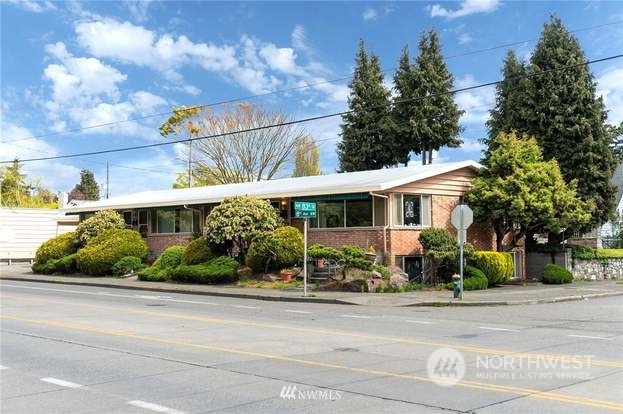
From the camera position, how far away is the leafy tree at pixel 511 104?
36.3 meters

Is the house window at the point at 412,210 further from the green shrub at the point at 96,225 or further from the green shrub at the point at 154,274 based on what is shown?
the green shrub at the point at 96,225

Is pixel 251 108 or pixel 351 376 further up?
pixel 251 108

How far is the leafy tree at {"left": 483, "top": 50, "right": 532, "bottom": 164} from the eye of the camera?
119 feet

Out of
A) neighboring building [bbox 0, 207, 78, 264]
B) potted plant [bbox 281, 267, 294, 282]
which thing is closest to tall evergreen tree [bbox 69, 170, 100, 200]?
neighboring building [bbox 0, 207, 78, 264]

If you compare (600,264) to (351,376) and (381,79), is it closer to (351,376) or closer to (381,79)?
(381,79)

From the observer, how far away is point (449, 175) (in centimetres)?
2833

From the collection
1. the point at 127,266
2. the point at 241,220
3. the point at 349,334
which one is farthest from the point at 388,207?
the point at 127,266

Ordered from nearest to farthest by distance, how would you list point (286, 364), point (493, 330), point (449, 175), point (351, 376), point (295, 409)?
point (295, 409)
point (351, 376)
point (286, 364)
point (493, 330)
point (449, 175)

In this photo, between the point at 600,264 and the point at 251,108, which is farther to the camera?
the point at 251,108

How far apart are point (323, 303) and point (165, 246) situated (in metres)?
16.7

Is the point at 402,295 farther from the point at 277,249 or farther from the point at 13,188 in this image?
the point at 13,188

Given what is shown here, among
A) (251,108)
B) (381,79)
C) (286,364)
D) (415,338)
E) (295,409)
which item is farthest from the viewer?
(251,108)

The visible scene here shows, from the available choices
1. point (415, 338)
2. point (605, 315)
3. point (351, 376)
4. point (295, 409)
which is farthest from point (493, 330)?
point (295, 409)
